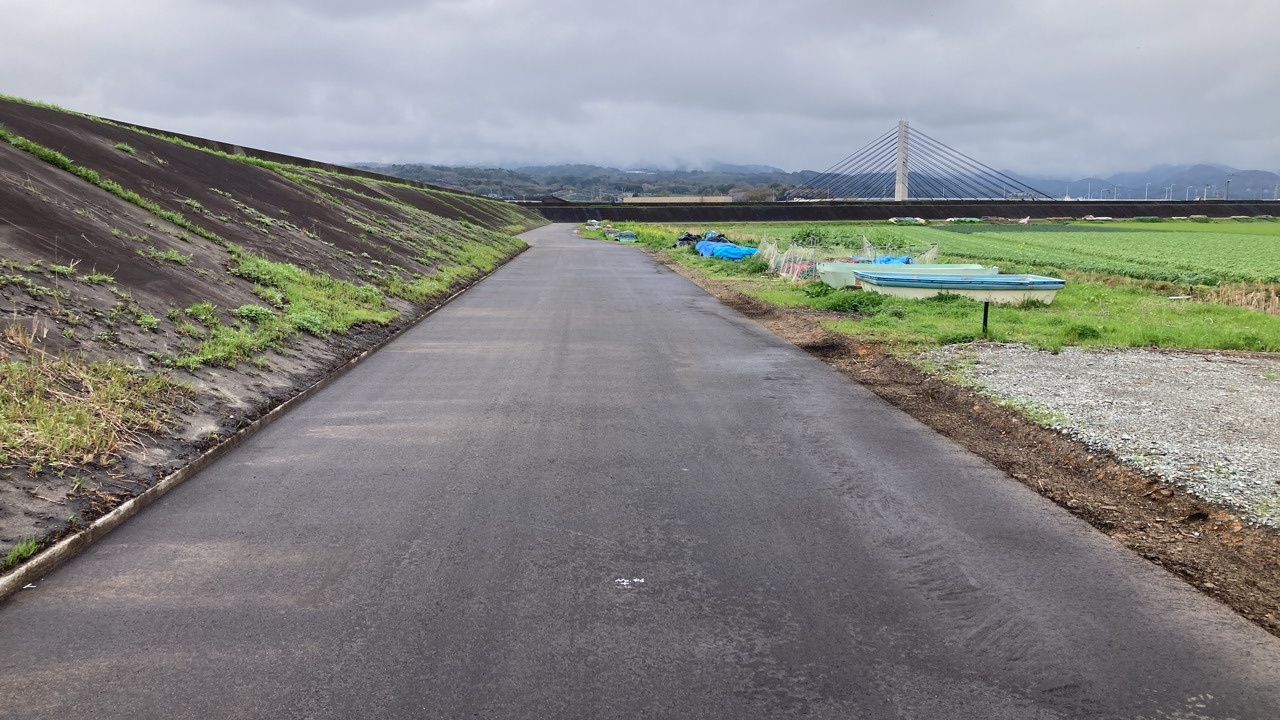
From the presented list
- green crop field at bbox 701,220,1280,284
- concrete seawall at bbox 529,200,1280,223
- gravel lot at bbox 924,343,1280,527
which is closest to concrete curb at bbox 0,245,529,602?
gravel lot at bbox 924,343,1280,527

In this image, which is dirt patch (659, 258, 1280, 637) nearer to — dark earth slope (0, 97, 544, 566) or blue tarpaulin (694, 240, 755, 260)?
dark earth slope (0, 97, 544, 566)

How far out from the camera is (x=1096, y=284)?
27141mm

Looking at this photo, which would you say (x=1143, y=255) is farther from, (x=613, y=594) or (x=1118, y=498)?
(x=613, y=594)

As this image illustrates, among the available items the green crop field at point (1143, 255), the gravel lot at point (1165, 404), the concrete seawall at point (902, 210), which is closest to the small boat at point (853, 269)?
the gravel lot at point (1165, 404)

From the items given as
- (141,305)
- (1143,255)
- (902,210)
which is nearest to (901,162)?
(902,210)

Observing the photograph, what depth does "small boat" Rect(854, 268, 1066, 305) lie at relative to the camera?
2047 centimetres

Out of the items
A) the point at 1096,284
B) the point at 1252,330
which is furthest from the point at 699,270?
the point at 1252,330

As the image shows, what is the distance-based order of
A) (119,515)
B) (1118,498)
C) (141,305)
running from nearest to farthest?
1. (119,515)
2. (1118,498)
3. (141,305)

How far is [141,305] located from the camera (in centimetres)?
1056

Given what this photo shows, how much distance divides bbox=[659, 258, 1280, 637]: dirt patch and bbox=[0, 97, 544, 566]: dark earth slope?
23.4 ft

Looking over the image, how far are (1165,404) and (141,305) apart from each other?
12.1 m

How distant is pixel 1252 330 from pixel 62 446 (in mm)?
18802

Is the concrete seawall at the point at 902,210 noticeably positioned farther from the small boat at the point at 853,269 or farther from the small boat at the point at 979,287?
the small boat at the point at 979,287

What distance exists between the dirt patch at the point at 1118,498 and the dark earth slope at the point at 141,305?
23.4 ft
